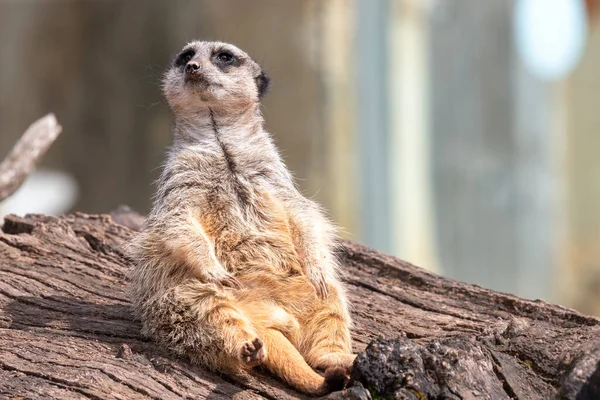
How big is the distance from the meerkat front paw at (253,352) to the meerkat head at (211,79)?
134 cm

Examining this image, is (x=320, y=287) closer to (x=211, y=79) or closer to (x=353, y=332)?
(x=353, y=332)

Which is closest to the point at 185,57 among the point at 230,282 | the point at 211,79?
the point at 211,79

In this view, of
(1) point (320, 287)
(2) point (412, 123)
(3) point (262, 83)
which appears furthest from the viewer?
(2) point (412, 123)

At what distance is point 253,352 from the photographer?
10.7 ft

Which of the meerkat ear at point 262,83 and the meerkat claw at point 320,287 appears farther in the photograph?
the meerkat ear at point 262,83

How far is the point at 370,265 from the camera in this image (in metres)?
4.88

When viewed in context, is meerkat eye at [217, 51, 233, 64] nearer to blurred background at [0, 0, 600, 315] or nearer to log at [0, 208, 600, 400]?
log at [0, 208, 600, 400]

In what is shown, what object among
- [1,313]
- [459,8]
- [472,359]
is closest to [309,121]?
[459,8]

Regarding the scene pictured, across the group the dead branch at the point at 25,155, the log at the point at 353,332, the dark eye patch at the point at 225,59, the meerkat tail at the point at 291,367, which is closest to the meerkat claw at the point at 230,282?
the meerkat tail at the point at 291,367

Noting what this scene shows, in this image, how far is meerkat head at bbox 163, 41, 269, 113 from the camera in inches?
163

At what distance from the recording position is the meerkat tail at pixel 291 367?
3270 millimetres

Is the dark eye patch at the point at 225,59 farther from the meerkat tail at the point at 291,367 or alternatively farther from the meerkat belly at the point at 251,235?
the meerkat tail at the point at 291,367

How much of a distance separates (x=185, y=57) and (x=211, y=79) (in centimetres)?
32

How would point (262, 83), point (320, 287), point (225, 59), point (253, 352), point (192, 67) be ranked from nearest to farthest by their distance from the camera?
point (253, 352), point (320, 287), point (192, 67), point (225, 59), point (262, 83)
